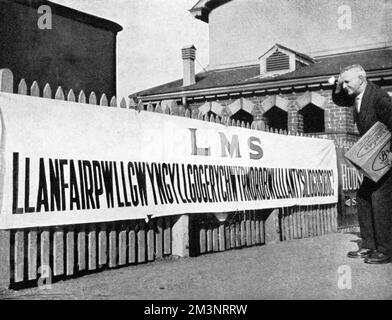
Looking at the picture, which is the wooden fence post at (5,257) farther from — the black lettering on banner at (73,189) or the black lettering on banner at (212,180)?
the black lettering on banner at (212,180)

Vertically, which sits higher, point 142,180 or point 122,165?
point 122,165

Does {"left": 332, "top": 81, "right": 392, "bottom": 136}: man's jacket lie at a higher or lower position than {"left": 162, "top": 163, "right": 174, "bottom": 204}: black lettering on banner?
higher

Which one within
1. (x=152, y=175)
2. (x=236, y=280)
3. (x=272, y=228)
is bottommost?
(x=236, y=280)

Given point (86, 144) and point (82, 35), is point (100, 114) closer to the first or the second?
point (86, 144)

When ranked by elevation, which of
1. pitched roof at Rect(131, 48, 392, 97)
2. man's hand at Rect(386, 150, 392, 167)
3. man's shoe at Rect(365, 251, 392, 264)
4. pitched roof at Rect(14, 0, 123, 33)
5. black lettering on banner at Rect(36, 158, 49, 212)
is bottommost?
man's shoe at Rect(365, 251, 392, 264)

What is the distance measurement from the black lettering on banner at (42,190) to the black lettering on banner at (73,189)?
1.05 feet

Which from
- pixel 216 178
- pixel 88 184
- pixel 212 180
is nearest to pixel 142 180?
pixel 88 184

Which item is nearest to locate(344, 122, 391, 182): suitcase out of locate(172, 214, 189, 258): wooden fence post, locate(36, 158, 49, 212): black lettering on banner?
locate(172, 214, 189, 258): wooden fence post

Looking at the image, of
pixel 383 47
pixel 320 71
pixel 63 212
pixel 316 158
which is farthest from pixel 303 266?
pixel 383 47

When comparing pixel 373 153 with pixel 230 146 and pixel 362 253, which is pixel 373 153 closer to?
pixel 362 253

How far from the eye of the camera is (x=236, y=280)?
5531 mm

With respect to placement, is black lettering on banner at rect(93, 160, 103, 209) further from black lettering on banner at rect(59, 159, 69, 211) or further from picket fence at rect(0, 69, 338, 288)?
black lettering on banner at rect(59, 159, 69, 211)

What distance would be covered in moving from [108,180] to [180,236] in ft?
5.27

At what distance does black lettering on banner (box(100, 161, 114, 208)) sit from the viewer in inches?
234
